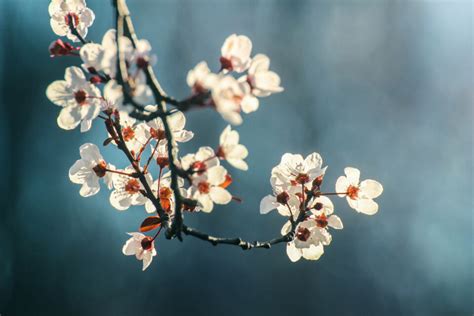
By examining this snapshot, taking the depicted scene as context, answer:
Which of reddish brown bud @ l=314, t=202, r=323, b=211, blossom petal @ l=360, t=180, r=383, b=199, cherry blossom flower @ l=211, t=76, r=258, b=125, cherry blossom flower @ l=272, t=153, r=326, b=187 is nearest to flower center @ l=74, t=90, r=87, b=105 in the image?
cherry blossom flower @ l=211, t=76, r=258, b=125

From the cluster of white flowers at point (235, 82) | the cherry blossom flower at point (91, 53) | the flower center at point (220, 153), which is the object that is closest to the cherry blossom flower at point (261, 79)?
the cluster of white flowers at point (235, 82)

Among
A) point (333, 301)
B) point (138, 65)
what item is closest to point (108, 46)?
point (138, 65)

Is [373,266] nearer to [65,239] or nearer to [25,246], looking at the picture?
[65,239]

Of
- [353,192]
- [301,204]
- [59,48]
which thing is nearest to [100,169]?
[59,48]

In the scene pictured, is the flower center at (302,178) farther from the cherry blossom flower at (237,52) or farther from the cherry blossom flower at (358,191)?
the cherry blossom flower at (237,52)

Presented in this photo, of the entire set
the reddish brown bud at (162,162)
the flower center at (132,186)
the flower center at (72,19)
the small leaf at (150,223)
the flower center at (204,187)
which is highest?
the flower center at (72,19)

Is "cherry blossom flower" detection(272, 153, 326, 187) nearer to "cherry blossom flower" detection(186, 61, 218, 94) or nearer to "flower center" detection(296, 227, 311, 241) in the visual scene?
"flower center" detection(296, 227, 311, 241)
